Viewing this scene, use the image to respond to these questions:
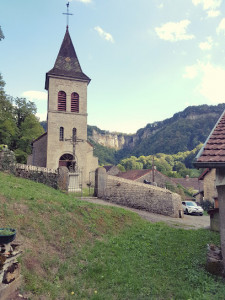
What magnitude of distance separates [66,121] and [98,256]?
726 inches

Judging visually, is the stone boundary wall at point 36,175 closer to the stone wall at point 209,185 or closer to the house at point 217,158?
the house at point 217,158

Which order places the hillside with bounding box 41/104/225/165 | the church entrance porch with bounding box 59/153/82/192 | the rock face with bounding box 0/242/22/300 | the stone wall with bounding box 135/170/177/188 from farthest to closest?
the hillside with bounding box 41/104/225/165 → the stone wall with bounding box 135/170/177/188 → the church entrance porch with bounding box 59/153/82/192 → the rock face with bounding box 0/242/22/300

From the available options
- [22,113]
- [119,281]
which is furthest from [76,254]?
[22,113]

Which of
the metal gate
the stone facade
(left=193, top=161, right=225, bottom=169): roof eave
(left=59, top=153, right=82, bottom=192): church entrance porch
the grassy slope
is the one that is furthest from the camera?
the stone facade

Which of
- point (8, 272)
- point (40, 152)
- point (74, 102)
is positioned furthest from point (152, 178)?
point (8, 272)

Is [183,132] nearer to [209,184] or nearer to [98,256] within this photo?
[209,184]

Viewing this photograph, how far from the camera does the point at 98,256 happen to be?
6.82 m

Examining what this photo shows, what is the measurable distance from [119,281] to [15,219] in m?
3.69

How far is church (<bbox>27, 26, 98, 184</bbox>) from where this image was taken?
75.4 feet

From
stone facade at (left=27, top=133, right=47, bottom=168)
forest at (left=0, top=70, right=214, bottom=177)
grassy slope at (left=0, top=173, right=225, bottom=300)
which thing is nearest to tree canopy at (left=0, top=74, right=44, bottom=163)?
forest at (left=0, top=70, right=214, bottom=177)

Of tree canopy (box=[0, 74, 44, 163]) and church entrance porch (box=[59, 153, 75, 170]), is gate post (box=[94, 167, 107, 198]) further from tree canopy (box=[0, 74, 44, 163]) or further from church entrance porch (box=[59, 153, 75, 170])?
tree canopy (box=[0, 74, 44, 163])

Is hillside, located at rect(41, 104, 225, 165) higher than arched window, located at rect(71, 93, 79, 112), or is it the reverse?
hillside, located at rect(41, 104, 225, 165)

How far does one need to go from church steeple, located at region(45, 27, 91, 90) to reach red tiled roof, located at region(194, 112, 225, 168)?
21.1 metres

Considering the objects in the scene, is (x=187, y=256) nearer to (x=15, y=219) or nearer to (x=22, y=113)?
(x=15, y=219)
